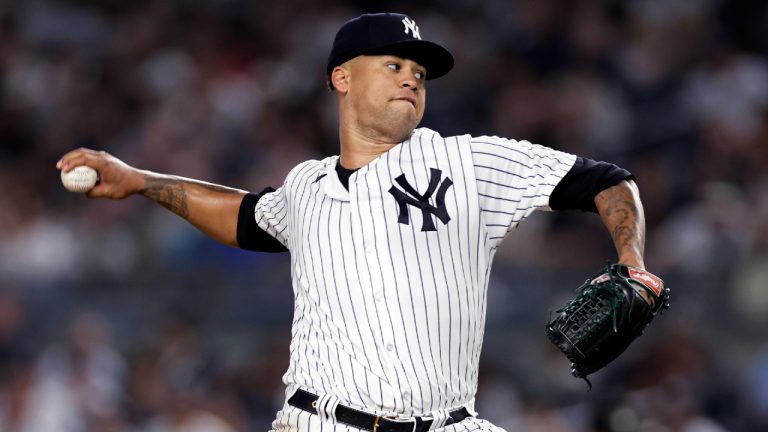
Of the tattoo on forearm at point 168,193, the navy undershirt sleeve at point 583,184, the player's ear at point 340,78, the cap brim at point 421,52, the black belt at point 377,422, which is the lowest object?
the black belt at point 377,422

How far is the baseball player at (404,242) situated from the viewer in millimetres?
3523

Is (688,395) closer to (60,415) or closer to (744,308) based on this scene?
(744,308)

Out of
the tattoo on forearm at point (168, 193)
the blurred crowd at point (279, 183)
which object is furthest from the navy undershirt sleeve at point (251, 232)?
the blurred crowd at point (279, 183)

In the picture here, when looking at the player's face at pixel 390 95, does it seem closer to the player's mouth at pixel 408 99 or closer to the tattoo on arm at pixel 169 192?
the player's mouth at pixel 408 99

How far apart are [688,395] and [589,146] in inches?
101

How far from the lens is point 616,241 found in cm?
348

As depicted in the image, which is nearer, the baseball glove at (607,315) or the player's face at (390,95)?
the baseball glove at (607,315)

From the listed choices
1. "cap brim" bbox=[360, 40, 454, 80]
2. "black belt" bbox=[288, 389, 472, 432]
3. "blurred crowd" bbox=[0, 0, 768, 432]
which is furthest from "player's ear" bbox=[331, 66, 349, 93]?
"blurred crowd" bbox=[0, 0, 768, 432]

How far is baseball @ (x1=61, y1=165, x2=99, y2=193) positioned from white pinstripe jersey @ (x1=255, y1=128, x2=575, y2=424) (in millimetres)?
718

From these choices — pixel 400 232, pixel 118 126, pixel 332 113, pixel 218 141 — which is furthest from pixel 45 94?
pixel 400 232

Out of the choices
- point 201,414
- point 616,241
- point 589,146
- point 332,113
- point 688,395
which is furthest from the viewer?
point 332,113

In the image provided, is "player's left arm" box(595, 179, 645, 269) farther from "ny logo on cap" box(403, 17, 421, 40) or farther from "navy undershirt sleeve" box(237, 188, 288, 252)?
"navy undershirt sleeve" box(237, 188, 288, 252)

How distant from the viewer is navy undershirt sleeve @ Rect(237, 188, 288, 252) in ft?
13.5

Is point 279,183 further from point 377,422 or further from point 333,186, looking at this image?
point 377,422
